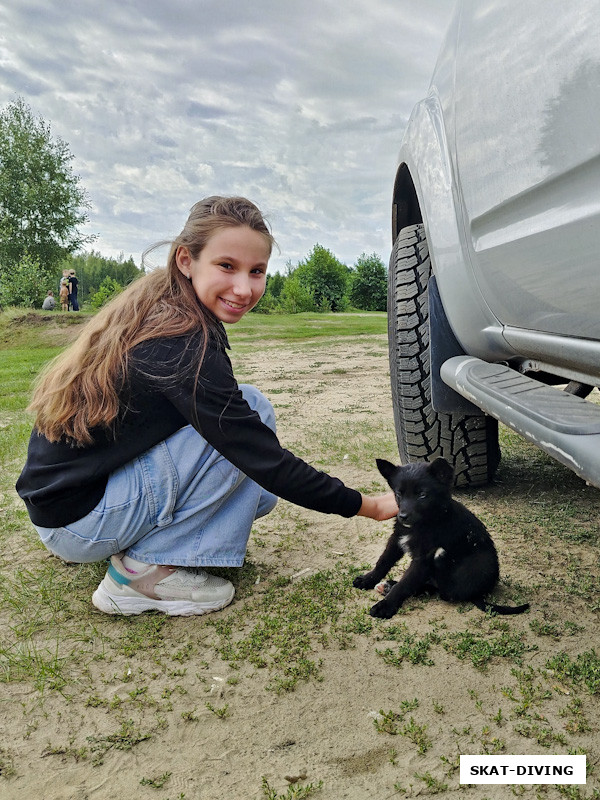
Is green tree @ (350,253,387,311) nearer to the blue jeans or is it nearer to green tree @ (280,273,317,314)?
green tree @ (280,273,317,314)

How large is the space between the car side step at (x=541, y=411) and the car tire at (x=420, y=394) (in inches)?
21.1

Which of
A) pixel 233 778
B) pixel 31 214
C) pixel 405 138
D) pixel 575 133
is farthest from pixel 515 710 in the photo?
pixel 31 214

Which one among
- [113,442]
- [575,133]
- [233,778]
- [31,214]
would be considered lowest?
[233,778]

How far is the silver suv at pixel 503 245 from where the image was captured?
Answer: 4.94 ft

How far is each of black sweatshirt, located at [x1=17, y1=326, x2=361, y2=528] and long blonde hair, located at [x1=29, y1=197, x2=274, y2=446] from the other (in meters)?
0.05

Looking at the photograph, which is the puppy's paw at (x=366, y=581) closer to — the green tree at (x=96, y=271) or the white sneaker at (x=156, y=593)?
the white sneaker at (x=156, y=593)

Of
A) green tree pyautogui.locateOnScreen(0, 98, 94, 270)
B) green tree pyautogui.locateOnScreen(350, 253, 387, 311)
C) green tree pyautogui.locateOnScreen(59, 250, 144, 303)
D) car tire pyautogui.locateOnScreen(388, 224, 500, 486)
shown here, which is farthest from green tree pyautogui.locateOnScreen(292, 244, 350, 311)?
car tire pyautogui.locateOnScreen(388, 224, 500, 486)

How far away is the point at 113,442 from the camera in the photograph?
86.2 inches

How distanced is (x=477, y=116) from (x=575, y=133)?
0.74m

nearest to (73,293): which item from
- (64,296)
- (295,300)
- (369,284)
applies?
(64,296)

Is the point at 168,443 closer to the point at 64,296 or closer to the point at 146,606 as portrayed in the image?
the point at 146,606

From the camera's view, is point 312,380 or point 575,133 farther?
point 312,380

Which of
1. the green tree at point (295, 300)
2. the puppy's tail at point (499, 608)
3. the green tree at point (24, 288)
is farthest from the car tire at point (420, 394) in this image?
the green tree at point (295, 300)

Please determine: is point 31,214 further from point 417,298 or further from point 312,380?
point 417,298
